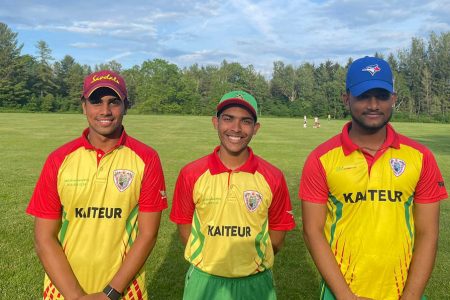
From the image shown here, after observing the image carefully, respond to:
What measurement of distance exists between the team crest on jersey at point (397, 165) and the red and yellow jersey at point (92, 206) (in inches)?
67.2

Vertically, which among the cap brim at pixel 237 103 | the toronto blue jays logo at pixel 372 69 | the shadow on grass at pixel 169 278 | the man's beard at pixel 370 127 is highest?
the toronto blue jays logo at pixel 372 69

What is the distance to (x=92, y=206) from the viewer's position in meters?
2.91

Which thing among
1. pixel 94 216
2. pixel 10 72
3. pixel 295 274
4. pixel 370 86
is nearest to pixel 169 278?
pixel 295 274

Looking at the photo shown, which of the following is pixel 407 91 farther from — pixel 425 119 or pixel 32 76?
pixel 32 76

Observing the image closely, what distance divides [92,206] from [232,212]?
39.8 inches

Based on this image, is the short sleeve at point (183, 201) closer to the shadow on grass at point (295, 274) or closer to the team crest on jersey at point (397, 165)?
the team crest on jersey at point (397, 165)

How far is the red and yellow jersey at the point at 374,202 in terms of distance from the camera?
9.09 ft

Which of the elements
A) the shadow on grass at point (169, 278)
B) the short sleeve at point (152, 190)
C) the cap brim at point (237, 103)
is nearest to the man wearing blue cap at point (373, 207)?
the cap brim at point (237, 103)

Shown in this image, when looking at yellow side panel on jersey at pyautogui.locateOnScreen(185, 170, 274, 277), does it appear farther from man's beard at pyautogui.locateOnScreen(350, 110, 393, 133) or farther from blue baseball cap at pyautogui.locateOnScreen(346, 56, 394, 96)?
blue baseball cap at pyautogui.locateOnScreen(346, 56, 394, 96)

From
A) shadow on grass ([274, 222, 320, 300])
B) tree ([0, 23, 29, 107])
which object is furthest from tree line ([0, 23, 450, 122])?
shadow on grass ([274, 222, 320, 300])

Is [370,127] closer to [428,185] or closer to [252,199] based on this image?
[428,185]

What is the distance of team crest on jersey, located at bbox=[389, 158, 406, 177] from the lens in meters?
2.80

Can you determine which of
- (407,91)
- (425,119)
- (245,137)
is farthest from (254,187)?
(407,91)

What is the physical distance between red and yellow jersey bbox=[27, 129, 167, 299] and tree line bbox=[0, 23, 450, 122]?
80.5 meters
